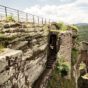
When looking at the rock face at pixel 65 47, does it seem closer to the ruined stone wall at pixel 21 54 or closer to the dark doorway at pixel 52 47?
the dark doorway at pixel 52 47

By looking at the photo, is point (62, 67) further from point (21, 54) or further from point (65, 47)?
point (21, 54)

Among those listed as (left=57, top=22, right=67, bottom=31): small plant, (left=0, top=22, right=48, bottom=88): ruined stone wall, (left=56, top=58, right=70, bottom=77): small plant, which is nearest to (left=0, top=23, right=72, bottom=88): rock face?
(left=0, top=22, right=48, bottom=88): ruined stone wall

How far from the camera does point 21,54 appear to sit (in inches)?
474

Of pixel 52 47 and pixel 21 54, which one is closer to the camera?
pixel 21 54

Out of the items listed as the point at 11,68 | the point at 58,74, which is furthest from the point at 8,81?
the point at 58,74

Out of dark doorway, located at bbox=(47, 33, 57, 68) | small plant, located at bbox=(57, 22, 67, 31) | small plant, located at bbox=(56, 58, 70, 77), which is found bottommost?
small plant, located at bbox=(56, 58, 70, 77)

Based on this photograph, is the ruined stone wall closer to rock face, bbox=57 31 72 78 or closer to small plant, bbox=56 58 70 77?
small plant, bbox=56 58 70 77

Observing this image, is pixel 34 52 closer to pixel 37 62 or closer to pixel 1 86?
pixel 37 62

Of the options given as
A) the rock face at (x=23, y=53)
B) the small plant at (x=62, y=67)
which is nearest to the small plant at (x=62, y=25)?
the rock face at (x=23, y=53)

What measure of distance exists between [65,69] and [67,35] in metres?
4.44

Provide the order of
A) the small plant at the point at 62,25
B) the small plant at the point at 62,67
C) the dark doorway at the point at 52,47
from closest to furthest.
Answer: the small plant at the point at 62,67, the dark doorway at the point at 52,47, the small plant at the point at 62,25

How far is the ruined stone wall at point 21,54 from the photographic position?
35.4 ft

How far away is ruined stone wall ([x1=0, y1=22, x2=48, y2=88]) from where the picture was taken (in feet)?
35.4

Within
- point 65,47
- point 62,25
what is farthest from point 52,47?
point 62,25
